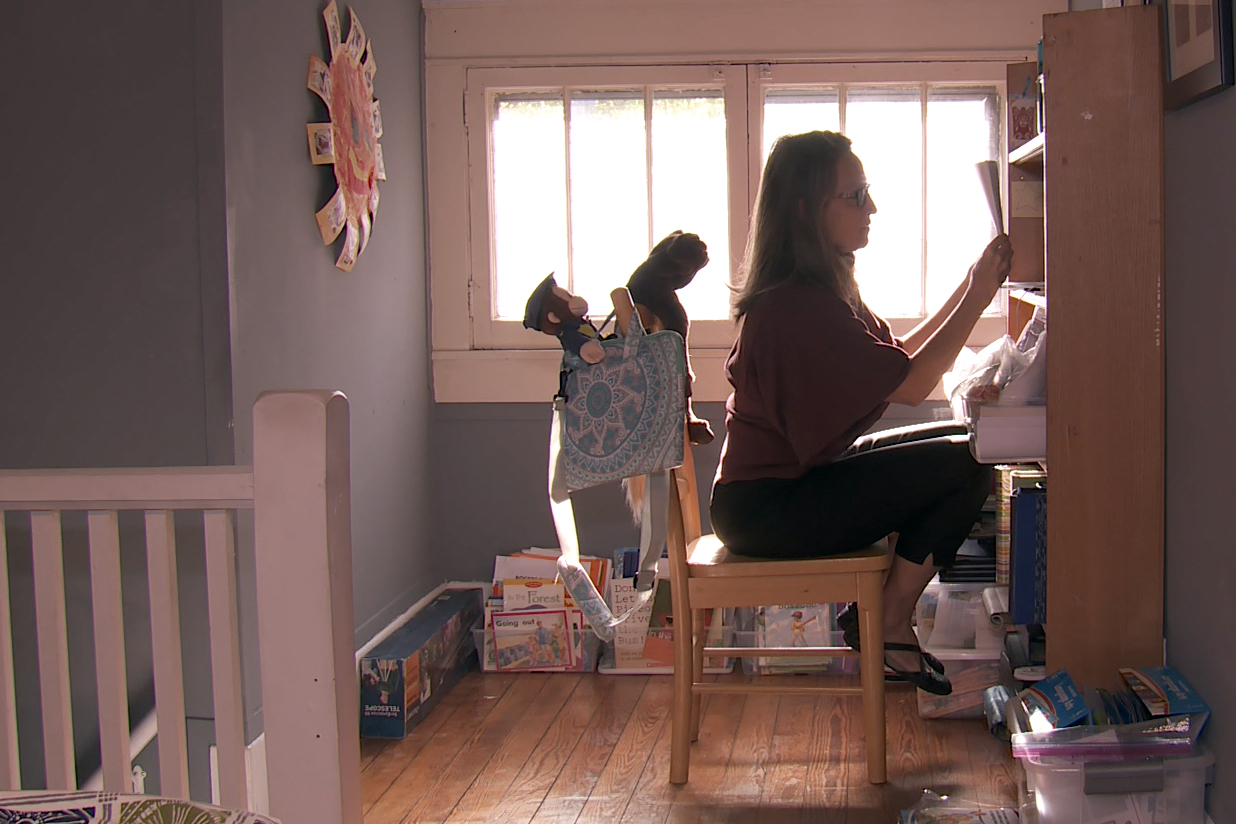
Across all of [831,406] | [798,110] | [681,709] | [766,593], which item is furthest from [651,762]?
[798,110]

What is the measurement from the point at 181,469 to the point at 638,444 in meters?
1.12

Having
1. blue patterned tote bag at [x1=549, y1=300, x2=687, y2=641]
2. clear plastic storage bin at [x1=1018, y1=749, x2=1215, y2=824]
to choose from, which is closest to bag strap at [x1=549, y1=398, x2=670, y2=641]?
blue patterned tote bag at [x1=549, y1=300, x2=687, y2=641]

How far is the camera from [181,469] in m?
1.15

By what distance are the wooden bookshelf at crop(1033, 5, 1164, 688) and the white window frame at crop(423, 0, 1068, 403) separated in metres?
1.36

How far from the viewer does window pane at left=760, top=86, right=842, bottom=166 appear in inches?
131

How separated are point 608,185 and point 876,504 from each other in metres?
1.53

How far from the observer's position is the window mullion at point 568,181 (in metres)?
3.37

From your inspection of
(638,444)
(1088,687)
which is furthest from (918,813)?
(638,444)

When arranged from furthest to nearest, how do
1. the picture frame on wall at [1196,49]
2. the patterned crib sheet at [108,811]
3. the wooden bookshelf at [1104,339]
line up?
the wooden bookshelf at [1104,339], the picture frame on wall at [1196,49], the patterned crib sheet at [108,811]

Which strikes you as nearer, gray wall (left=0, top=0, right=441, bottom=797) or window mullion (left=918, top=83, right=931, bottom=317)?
gray wall (left=0, top=0, right=441, bottom=797)

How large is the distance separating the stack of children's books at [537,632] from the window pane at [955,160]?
4.47ft

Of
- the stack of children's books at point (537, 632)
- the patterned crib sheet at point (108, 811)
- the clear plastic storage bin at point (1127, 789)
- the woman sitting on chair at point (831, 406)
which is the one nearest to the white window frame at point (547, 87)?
the stack of children's books at point (537, 632)

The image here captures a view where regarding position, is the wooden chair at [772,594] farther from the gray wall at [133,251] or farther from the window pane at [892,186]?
the window pane at [892,186]

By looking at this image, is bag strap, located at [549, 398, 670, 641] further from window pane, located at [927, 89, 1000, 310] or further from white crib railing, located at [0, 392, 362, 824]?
window pane, located at [927, 89, 1000, 310]
